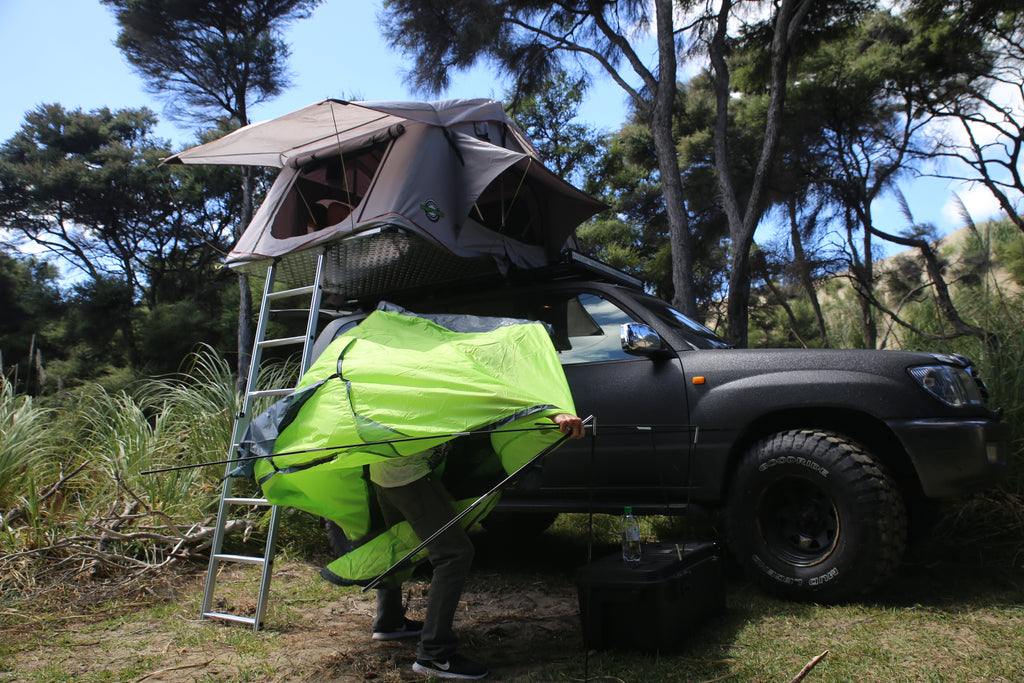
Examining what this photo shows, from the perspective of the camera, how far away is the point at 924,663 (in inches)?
110

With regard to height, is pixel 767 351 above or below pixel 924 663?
above

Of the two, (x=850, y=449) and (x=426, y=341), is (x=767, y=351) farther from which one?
(x=426, y=341)

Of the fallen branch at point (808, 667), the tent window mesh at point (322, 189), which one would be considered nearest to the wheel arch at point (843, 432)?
the fallen branch at point (808, 667)

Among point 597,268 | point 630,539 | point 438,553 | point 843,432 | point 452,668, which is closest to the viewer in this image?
point 452,668

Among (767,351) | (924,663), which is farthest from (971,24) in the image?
(924,663)

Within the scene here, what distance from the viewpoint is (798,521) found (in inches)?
145

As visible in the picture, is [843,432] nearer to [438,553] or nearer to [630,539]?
[630,539]

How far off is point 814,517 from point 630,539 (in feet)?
3.59

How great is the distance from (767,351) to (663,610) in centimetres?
173

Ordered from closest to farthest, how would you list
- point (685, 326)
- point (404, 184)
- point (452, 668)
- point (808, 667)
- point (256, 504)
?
point (808, 667), point (452, 668), point (256, 504), point (404, 184), point (685, 326)

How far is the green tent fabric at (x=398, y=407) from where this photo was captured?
2.61 metres

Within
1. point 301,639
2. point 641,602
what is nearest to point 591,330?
point 641,602

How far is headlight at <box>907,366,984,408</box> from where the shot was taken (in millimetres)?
3536

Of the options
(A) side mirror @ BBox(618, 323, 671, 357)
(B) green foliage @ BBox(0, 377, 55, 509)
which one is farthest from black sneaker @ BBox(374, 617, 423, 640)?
(B) green foliage @ BBox(0, 377, 55, 509)
